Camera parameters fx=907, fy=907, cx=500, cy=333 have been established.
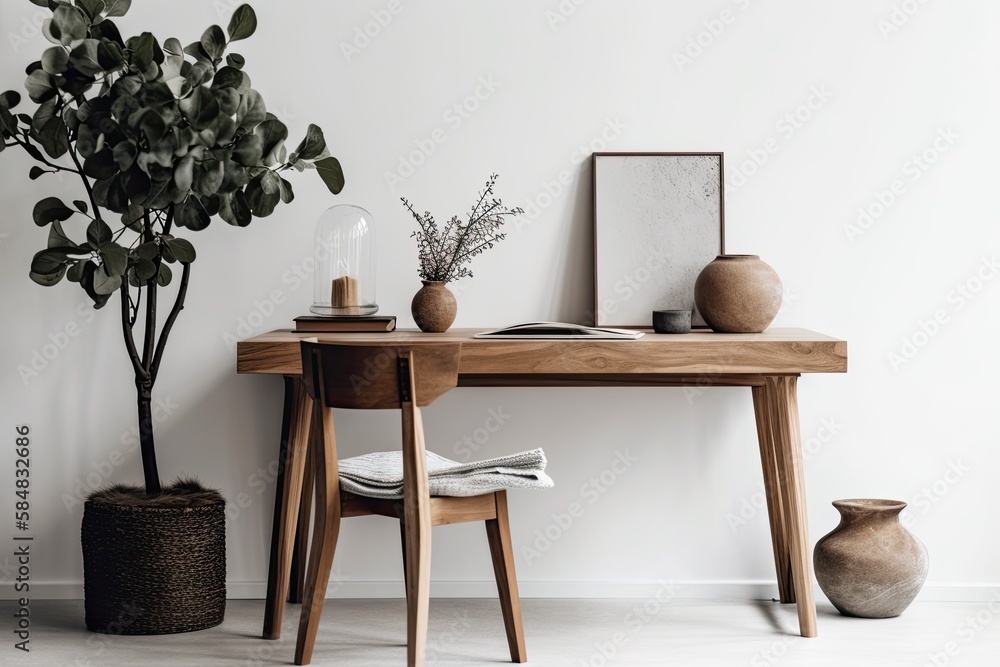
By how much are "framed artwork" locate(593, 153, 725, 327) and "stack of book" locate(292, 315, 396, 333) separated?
2.10 ft

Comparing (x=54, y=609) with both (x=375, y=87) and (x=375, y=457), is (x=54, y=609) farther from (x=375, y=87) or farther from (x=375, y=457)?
(x=375, y=87)

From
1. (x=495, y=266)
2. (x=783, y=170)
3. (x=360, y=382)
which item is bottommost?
(x=360, y=382)

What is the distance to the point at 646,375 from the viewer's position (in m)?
2.42

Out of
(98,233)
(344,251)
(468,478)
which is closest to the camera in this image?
(468,478)

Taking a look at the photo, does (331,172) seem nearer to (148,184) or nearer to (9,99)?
(148,184)

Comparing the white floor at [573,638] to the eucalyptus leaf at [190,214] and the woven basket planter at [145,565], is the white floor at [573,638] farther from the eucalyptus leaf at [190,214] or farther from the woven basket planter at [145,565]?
the eucalyptus leaf at [190,214]

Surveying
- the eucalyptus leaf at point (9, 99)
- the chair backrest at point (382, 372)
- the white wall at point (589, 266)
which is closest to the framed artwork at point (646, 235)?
the white wall at point (589, 266)

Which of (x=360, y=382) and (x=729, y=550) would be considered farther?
(x=729, y=550)

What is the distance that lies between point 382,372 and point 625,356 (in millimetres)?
626

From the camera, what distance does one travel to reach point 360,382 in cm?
185

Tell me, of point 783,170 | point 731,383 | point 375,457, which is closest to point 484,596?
point 375,457

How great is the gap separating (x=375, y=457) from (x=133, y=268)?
771 mm

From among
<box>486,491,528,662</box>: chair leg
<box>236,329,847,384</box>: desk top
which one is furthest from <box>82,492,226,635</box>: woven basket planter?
<box>486,491,528,662</box>: chair leg

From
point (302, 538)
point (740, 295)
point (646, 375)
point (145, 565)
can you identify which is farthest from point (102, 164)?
point (740, 295)
